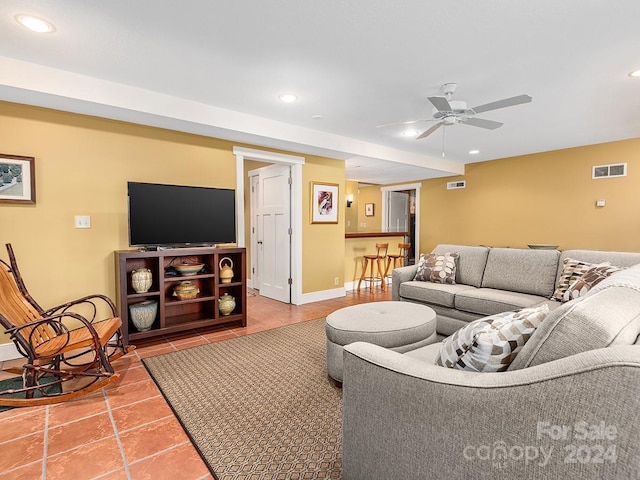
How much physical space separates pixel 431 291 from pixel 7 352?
4072mm

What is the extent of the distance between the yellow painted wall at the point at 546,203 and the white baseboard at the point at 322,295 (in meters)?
3.11

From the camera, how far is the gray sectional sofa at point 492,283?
3.09m

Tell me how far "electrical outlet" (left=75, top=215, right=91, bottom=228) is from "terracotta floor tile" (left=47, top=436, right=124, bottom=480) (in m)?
2.18

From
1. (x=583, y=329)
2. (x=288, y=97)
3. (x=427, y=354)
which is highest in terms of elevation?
(x=288, y=97)

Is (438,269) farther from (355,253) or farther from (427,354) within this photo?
(355,253)

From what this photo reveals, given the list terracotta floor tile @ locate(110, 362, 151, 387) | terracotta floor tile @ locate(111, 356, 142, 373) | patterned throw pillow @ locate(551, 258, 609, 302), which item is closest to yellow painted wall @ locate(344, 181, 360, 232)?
patterned throw pillow @ locate(551, 258, 609, 302)

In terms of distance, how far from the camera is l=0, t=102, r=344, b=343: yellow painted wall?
2.97 metres

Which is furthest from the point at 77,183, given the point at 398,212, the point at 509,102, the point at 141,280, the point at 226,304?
the point at 398,212

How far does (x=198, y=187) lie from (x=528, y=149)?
526cm

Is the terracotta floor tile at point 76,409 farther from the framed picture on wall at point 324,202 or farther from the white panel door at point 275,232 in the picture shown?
the framed picture on wall at point 324,202

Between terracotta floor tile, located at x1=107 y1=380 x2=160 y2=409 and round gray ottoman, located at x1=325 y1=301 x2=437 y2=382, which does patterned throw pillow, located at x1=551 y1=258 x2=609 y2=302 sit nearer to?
round gray ottoman, located at x1=325 y1=301 x2=437 y2=382

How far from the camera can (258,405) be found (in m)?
2.20

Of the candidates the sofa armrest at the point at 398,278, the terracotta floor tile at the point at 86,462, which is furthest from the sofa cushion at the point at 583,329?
the sofa armrest at the point at 398,278

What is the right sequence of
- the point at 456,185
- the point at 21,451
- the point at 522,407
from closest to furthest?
the point at 522,407, the point at 21,451, the point at 456,185
